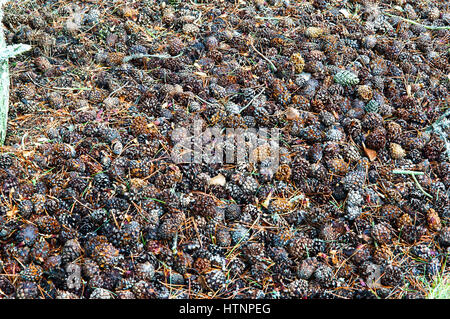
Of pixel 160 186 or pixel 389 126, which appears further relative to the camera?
pixel 389 126

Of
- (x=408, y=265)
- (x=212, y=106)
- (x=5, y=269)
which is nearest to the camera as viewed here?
(x=5, y=269)

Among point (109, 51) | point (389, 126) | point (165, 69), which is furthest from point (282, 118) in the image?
point (109, 51)

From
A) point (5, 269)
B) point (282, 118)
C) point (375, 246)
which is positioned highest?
point (282, 118)

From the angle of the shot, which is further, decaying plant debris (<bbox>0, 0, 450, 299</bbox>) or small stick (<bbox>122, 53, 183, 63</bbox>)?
small stick (<bbox>122, 53, 183, 63</bbox>)

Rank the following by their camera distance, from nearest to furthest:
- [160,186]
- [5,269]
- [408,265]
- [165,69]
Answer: [5,269] → [408,265] → [160,186] → [165,69]

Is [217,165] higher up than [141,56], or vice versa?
[141,56]

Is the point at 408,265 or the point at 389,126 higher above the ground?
the point at 389,126

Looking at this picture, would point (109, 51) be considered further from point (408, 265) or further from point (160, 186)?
point (408, 265)

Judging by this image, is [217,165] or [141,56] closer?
[217,165]

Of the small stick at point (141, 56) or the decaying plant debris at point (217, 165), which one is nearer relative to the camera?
the decaying plant debris at point (217, 165)
